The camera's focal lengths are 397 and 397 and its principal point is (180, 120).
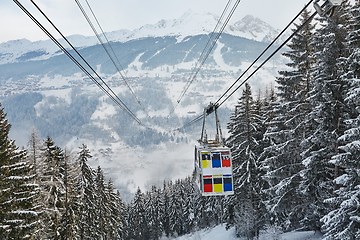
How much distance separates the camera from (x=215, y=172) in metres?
20.2

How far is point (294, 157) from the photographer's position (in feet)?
92.9

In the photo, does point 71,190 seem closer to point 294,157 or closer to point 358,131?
point 294,157

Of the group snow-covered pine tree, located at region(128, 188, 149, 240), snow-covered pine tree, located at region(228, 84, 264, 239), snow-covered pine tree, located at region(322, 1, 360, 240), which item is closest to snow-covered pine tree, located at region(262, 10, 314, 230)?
snow-covered pine tree, located at region(228, 84, 264, 239)

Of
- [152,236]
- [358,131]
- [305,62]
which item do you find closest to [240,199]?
[305,62]

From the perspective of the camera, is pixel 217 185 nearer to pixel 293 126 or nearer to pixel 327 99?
pixel 327 99

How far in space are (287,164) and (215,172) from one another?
35.5 feet

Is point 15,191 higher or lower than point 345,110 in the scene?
lower

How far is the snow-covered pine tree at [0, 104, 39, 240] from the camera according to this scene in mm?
19609

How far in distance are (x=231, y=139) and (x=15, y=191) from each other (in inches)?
943

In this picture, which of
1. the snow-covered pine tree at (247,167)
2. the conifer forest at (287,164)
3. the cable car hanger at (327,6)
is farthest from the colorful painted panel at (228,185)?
the snow-covered pine tree at (247,167)

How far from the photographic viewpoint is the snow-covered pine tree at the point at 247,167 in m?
36.6

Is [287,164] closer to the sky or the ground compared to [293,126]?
closer to the ground

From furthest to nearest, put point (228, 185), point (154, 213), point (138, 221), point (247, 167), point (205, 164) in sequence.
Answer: point (154, 213), point (138, 221), point (247, 167), point (228, 185), point (205, 164)

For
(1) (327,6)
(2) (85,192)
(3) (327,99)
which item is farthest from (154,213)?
(1) (327,6)
